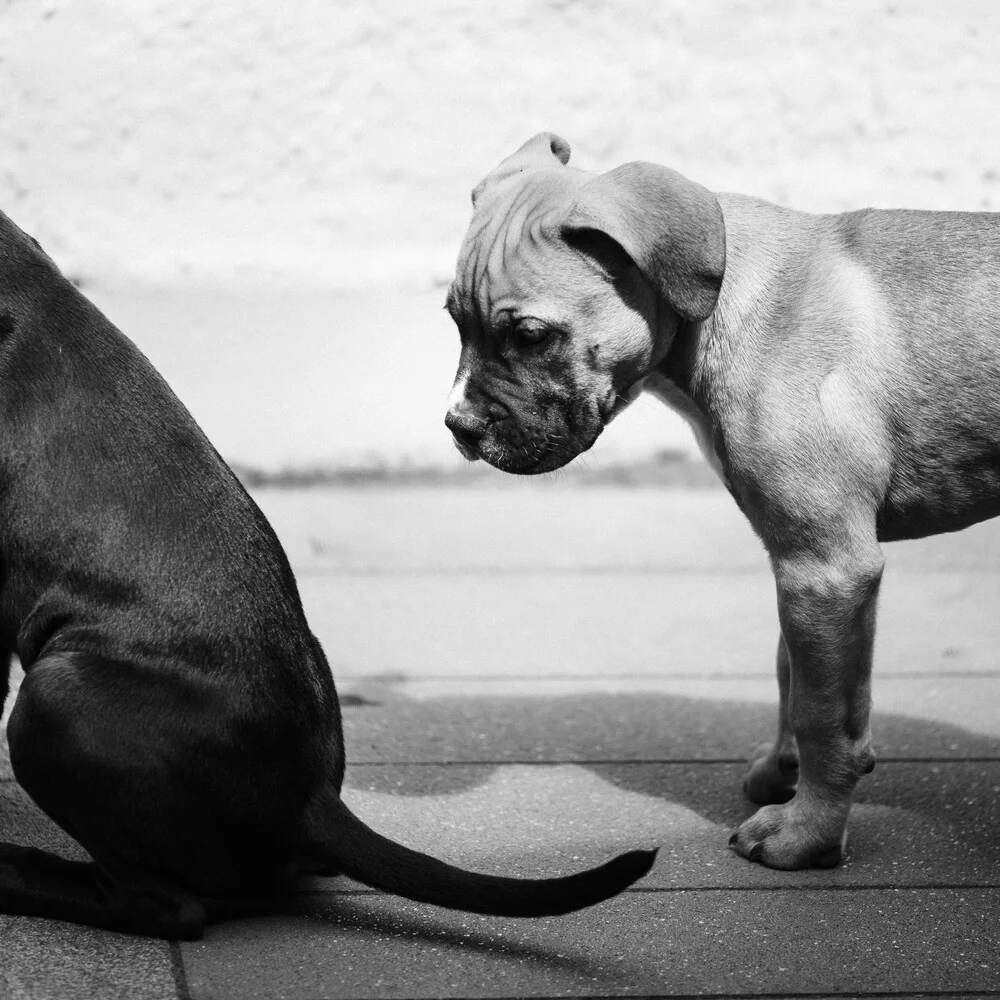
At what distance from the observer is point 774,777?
3.67 m

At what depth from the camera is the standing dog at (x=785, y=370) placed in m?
3.06

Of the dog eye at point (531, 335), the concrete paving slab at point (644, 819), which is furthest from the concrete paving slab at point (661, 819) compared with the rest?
the dog eye at point (531, 335)

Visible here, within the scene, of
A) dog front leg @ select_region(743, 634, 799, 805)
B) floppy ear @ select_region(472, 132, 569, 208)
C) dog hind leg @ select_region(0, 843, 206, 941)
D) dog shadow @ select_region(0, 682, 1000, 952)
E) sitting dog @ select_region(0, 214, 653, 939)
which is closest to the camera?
sitting dog @ select_region(0, 214, 653, 939)

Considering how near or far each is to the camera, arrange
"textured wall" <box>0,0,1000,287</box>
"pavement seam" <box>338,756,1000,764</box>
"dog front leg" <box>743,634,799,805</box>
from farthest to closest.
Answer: "textured wall" <box>0,0,1000,287</box> → "pavement seam" <box>338,756,1000,764</box> → "dog front leg" <box>743,634,799,805</box>

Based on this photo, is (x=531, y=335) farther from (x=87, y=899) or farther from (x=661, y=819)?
(x=87, y=899)

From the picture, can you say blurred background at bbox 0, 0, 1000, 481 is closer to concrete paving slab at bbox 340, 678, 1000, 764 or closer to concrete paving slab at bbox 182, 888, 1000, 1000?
concrete paving slab at bbox 340, 678, 1000, 764

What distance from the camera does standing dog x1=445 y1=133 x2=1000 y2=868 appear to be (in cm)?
306

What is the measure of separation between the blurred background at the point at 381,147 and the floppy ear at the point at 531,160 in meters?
3.43

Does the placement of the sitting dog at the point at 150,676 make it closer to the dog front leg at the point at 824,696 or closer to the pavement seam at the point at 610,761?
the dog front leg at the point at 824,696

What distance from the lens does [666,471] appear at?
293 inches

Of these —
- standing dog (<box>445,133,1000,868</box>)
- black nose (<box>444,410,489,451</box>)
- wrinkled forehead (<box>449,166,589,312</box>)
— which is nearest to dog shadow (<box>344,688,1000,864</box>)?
standing dog (<box>445,133,1000,868</box>)

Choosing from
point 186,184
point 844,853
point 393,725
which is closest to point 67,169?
point 186,184

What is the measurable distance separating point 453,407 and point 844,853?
1512mm

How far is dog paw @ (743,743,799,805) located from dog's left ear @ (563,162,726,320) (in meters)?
1.33
